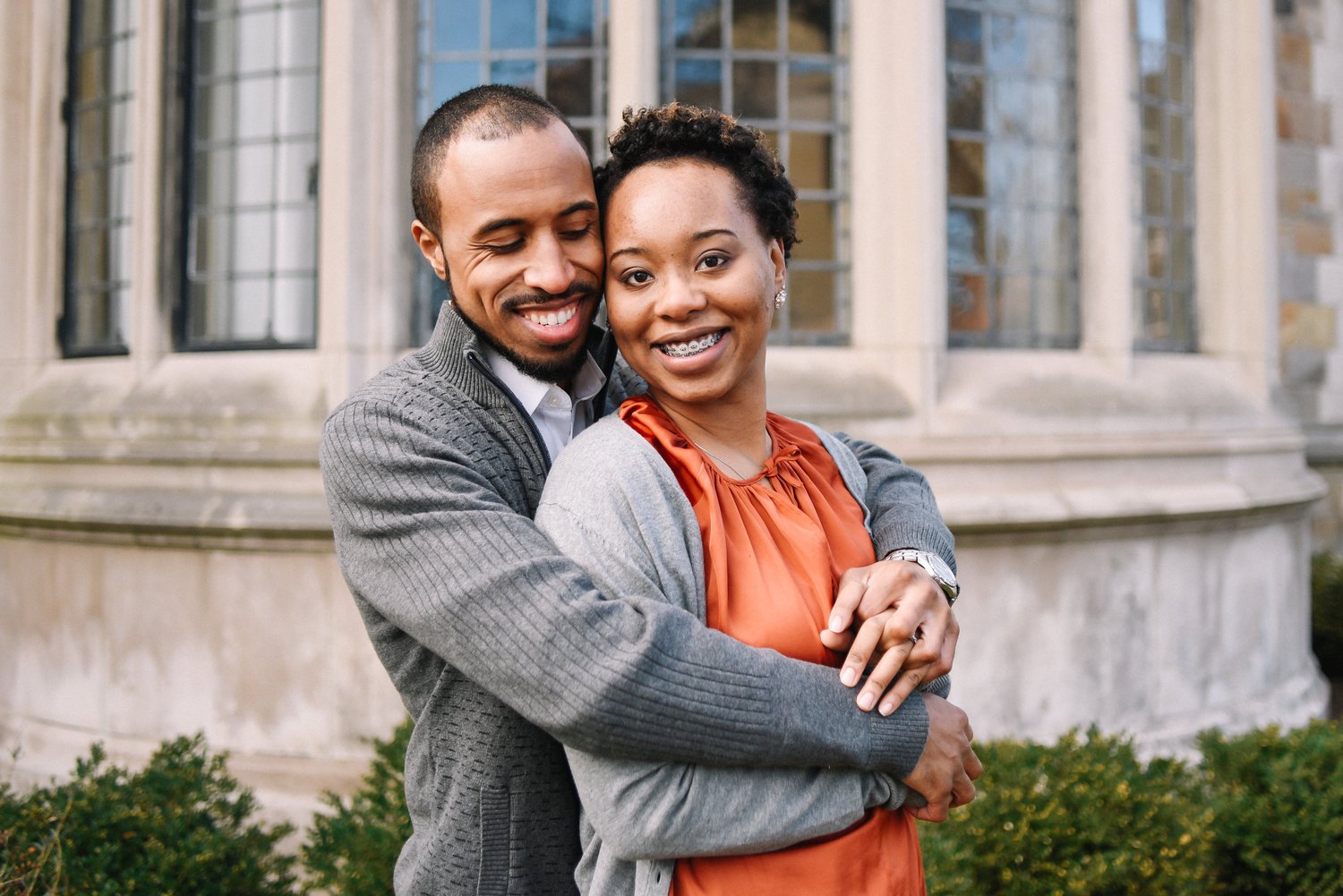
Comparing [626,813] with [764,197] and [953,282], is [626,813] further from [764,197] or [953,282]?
[953,282]

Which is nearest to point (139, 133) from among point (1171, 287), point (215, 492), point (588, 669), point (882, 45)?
point (215, 492)

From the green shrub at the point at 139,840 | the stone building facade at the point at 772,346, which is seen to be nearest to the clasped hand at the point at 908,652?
the green shrub at the point at 139,840

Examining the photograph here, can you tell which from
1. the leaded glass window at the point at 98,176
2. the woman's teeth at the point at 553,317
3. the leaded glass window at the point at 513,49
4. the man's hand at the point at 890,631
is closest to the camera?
the man's hand at the point at 890,631

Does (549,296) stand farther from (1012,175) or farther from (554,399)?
(1012,175)

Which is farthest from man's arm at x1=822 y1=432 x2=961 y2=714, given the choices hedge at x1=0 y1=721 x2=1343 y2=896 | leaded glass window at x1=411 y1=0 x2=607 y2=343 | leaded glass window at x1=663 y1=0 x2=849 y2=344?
leaded glass window at x1=411 y1=0 x2=607 y2=343

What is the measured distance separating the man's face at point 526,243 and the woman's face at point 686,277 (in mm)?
54

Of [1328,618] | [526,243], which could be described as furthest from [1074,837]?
[1328,618]

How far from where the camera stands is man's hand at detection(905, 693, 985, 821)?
1535mm

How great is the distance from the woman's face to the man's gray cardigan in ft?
0.78

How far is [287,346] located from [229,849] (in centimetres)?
261

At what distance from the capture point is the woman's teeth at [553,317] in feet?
5.48

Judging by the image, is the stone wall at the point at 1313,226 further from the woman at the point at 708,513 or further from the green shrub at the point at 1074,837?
the woman at the point at 708,513

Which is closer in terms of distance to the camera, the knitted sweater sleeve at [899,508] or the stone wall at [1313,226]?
the knitted sweater sleeve at [899,508]

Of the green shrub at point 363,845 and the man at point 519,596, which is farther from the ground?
the man at point 519,596
